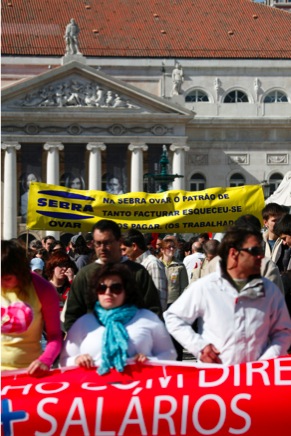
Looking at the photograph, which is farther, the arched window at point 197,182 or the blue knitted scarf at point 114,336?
the arched window at point 197,182

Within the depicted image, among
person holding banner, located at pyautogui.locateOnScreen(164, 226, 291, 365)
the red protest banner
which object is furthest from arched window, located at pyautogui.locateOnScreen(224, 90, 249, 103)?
the red protest banner

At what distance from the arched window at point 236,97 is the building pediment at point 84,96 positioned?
609 centimetres

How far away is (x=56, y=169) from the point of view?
6297 centimetres

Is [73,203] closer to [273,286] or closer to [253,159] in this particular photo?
[273,286]

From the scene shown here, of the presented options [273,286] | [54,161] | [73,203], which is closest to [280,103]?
[54,161]

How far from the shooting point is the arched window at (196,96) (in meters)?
69.4

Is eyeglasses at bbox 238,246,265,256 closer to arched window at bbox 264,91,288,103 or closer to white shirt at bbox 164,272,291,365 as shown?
white shirt at bbox 164,272,291,365

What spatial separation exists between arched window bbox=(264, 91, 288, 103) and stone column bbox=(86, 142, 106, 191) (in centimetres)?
1029

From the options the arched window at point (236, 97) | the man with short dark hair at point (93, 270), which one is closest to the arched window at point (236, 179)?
the arched window at point (236, 97)

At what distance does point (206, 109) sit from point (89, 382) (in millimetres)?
61013

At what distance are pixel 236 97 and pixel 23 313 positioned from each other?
62.0m

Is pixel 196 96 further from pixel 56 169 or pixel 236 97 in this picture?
pixel 56 169

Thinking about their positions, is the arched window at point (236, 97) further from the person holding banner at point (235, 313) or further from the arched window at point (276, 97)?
the person holding banner at point (235, 313)

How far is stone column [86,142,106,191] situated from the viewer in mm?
62656
